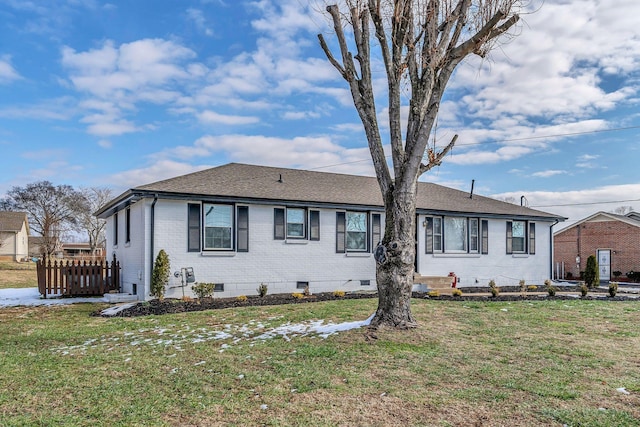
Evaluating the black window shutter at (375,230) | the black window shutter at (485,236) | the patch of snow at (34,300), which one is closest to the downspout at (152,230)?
the patch of snow at (34,300)

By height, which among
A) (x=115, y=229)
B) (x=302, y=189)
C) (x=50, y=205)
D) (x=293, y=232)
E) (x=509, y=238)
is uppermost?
(x=50, y=205)

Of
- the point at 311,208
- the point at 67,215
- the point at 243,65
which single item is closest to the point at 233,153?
the point at 311,208

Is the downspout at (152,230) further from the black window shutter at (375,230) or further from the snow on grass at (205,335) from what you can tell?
the black window shutter at (375,230)

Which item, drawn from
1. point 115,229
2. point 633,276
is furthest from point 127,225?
point 633,276

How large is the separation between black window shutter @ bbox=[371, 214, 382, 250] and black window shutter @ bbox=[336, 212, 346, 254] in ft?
3.90

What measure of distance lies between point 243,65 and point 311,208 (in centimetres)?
508

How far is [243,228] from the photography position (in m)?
14.2

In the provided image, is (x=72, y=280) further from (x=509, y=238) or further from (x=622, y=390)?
(x=509, y=238)

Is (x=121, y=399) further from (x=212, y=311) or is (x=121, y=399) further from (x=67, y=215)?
(x=67, y=215)

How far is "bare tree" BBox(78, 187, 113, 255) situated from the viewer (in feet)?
157

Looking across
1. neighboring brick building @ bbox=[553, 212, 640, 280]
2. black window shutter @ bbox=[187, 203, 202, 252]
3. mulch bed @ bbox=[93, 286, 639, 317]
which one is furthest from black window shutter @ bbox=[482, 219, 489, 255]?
neighboring brick building @ bbox=[553, 212, 640, 280]

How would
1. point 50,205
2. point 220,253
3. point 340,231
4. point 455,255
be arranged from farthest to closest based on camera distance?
point 50,205
point 455,255
point 340,231
point 220,253

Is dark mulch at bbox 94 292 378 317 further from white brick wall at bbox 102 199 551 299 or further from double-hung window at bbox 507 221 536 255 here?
double-hung window at bbox 507 221 536 255

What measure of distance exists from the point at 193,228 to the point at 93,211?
132ft
